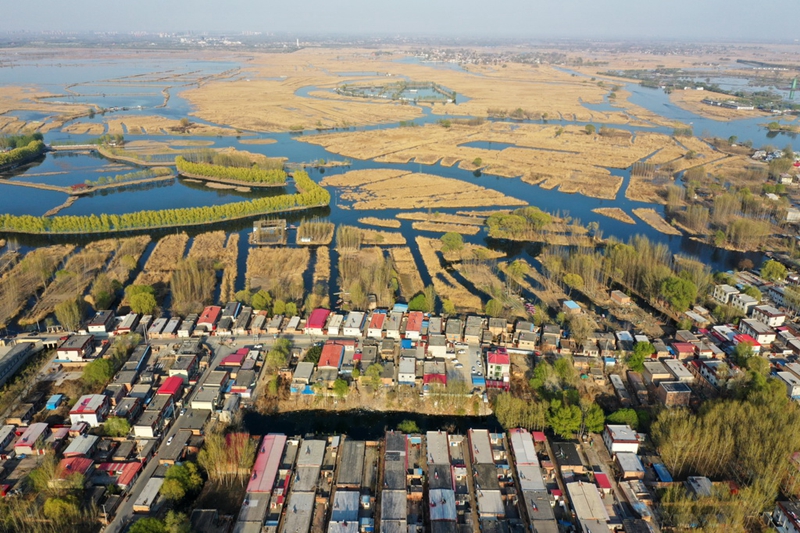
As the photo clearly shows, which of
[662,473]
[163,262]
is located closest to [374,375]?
[662,473]

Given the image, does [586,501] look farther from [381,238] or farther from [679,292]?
[381,238]

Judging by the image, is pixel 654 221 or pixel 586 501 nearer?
pixel 586 501

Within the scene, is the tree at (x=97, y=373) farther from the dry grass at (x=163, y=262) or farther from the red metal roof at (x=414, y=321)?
the red metal roof at (x=414, y=321)

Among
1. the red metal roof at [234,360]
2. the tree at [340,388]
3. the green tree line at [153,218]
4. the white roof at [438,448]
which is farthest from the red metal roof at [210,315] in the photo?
the green tree line at [153,218]

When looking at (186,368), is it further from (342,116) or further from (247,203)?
(342,116)

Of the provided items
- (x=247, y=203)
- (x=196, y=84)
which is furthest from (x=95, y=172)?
(x=196, y=84)

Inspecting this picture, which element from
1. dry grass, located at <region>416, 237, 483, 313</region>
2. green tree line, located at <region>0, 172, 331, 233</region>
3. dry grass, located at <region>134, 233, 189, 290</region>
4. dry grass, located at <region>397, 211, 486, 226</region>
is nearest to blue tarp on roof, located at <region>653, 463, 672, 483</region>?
dry grass, located at <region>416, 237, 483, 313</region>
